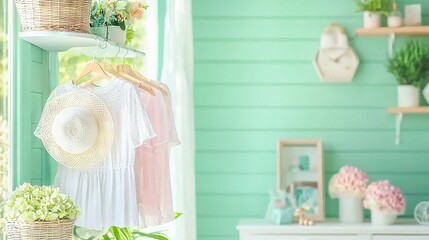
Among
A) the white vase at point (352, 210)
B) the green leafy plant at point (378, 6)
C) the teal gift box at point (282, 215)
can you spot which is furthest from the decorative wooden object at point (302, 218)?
the green leafy plant at point (378, 6)

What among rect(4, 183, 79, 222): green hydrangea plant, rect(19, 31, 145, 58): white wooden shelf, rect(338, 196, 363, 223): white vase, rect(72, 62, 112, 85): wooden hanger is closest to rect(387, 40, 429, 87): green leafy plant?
rect(338, 196, 363, 223): white vase

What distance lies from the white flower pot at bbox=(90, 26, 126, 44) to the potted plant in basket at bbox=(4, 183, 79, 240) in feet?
2.61

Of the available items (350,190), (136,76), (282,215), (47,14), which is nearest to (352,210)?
(350,190)

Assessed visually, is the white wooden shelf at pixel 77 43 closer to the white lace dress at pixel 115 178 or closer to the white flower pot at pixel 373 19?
the white lace dress at pixel 115 178

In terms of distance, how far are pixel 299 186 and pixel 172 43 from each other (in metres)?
1.11

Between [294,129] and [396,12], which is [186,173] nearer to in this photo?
[294,129]

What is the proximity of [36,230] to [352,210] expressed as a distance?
219cm

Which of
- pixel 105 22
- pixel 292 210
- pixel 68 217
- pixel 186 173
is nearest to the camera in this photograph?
pixel 68 217

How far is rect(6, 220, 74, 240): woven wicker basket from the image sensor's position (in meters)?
2.66

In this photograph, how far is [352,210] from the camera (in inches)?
175

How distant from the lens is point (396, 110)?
178 inches

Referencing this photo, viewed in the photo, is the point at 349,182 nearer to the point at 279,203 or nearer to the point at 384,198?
the point at 384,198

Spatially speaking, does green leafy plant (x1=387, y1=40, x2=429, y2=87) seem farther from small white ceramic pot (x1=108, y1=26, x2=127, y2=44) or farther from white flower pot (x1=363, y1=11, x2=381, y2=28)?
small white ceramic pot (x1=108, y1=26, x2=127, y2=44)

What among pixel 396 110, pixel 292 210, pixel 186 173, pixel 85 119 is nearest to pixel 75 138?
pixel 85 119
